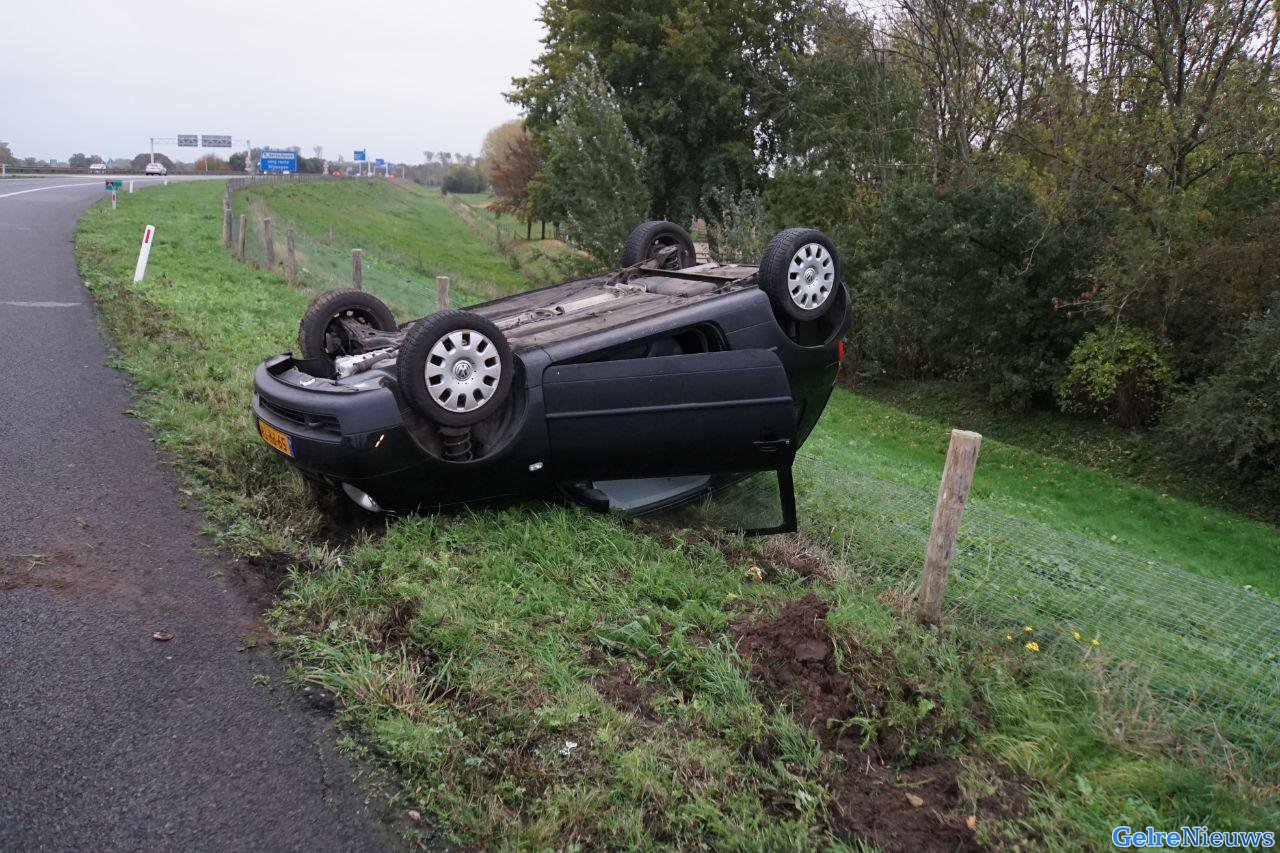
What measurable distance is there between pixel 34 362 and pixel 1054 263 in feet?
53.3

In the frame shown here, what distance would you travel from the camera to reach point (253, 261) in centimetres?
1574

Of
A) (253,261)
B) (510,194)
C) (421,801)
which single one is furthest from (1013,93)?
(510,194)

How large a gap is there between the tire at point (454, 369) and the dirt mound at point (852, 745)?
189 cm

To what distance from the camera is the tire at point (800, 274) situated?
5992 millimetres

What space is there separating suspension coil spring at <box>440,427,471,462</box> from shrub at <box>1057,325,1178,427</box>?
541 inches

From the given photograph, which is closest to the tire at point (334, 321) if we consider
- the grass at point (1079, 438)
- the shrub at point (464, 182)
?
the grass at point (1079, 438)

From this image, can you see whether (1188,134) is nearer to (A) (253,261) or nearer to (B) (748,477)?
(B) (748,477)

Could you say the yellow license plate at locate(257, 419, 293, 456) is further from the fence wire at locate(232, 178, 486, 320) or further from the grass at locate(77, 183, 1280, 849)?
the fence wire at locate(232, 178, 486, 320)

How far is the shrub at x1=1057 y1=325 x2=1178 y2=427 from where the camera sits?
15289 mm

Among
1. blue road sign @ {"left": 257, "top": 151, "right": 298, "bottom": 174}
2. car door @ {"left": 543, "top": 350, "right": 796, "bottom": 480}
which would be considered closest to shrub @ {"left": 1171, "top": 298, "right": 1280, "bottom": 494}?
car door @ {"left": 543, "top": 350, "right": 796, "bottom": 480}

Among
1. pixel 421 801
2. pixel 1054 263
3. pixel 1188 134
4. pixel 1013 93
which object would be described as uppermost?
pixel 1013 93

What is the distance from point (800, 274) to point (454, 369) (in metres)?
2.54

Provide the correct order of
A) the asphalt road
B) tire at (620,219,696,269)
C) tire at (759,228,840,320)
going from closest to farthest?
the asphalt road, tire at (759,228,840,320), tire at (620,219,696,269)

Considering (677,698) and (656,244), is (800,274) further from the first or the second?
(677,698)
